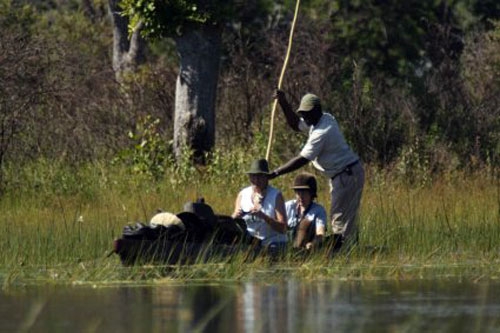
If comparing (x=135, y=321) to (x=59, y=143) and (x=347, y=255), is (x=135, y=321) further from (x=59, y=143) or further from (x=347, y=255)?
(x=59, y=143)

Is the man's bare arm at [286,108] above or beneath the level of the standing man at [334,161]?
above

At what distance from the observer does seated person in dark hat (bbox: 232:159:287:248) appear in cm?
1556

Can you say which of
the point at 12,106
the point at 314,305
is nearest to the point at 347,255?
the point at 314,305

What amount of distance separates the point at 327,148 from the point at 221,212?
3.26 m

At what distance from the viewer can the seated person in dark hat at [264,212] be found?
15562 mm

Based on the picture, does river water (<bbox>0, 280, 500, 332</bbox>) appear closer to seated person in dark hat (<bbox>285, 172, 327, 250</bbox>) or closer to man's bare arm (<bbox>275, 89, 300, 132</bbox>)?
seated person in dark hat (<bbox>285, 172, 327, 250</bbox>)

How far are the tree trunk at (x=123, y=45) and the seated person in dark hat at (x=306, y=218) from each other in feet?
54.1

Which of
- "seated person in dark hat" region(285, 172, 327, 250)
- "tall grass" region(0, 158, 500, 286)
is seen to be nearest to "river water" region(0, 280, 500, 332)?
"tall grass" region(0, 158, 500, 286)

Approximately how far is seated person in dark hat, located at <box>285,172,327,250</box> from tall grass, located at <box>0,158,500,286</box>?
35 centimetres

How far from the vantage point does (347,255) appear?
50.3ft

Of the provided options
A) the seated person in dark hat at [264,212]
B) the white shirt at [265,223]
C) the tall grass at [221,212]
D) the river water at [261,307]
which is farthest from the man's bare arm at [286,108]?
the river water at [261,307]

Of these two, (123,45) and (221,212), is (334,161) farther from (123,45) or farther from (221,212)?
(123,45)

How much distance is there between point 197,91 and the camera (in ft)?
76.4

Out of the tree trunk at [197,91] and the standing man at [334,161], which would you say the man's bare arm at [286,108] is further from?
the tree trunk at [197,91]
